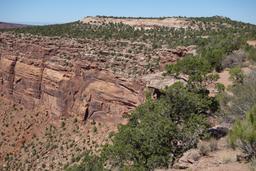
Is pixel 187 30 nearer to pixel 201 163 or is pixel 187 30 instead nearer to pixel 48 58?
pixel 48 58

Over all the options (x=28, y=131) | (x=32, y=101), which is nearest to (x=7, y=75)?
(x=32, y=101)

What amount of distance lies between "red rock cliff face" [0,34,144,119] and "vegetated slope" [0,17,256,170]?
0.34 ft

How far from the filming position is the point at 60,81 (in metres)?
44.4

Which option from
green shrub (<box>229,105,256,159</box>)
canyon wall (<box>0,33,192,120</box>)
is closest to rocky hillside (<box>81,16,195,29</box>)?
canyon wall (<box>0,33,192,120</box>)

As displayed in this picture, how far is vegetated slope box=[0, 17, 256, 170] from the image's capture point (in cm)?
2073

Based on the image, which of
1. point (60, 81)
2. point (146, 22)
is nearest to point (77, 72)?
point (60, 81)

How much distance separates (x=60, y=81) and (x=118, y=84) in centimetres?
926

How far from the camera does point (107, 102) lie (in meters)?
38.9

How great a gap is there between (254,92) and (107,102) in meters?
20.9

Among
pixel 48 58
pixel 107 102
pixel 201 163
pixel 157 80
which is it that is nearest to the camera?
pixel 201 163

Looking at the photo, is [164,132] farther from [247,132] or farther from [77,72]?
[77,72]

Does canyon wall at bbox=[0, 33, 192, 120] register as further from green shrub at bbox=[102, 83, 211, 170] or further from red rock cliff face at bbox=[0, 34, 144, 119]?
green shrub at bbox=[102, 83, 211, 170]

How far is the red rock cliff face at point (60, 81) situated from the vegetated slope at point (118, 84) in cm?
10

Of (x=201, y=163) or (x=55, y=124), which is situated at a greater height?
(x=201, y=163)
